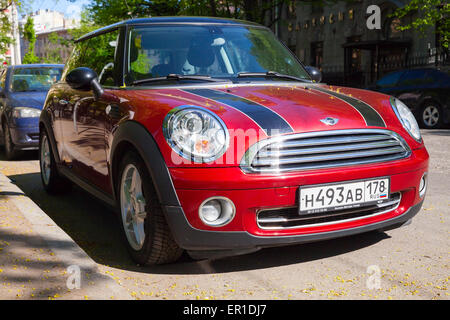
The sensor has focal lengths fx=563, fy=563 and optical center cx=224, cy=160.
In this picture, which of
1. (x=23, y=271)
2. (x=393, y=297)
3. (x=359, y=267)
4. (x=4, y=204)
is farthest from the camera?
(x=4, y=204)

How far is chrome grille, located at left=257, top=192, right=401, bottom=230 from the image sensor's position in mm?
3139

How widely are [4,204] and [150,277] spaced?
2.07m

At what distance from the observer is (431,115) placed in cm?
1320

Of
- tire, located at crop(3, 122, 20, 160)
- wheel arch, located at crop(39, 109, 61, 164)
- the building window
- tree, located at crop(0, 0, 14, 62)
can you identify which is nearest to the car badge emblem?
wheel arch, located at crop(39, 109, 61, 164)

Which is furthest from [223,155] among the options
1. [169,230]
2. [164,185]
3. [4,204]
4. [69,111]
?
[4,204]

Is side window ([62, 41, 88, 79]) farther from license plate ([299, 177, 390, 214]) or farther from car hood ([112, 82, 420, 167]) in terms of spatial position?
license plate ([299, 177, 390, 214])

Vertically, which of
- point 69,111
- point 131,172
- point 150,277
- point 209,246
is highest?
point 69,111

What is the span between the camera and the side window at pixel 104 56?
13.9 feet

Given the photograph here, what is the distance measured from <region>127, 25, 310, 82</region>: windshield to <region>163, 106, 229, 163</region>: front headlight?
913 mm

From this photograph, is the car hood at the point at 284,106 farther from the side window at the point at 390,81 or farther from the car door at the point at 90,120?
the side window at the point at 390,81

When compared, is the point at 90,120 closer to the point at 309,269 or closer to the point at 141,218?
the point at 141,218

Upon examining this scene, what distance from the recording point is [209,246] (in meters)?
3.08

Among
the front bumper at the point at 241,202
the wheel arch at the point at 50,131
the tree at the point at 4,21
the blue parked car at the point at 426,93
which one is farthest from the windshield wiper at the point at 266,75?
the tree at the point at 4,21
